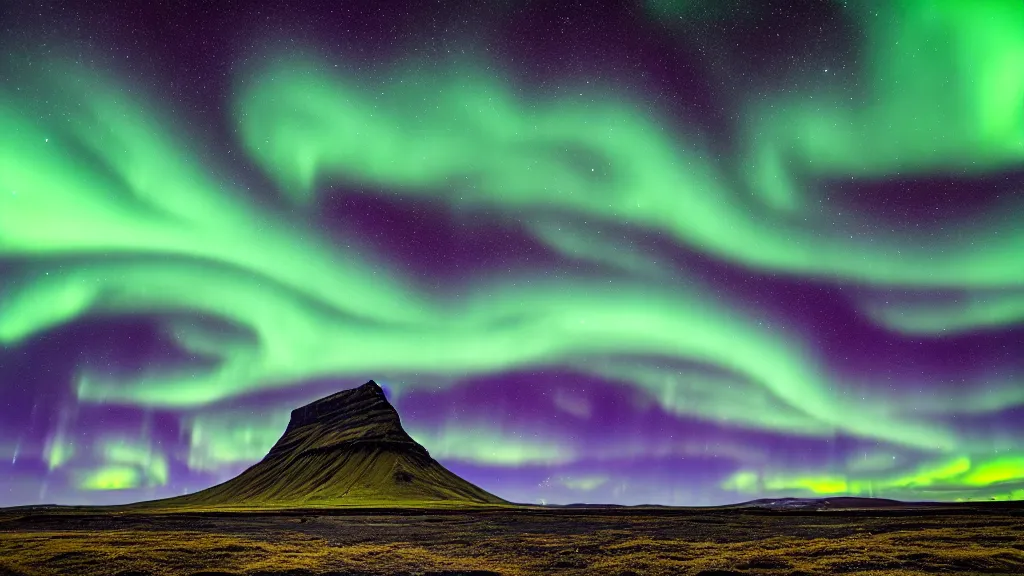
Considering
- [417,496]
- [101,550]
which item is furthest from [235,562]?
[417,496]

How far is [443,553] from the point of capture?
3828 centimetres

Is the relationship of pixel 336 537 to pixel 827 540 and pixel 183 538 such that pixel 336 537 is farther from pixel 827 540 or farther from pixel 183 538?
pixel 827 540

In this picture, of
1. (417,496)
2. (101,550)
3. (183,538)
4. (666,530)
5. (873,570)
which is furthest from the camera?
(417,496)

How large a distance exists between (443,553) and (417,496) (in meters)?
155

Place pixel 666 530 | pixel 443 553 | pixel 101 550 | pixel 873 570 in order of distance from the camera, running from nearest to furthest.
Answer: pixel 873 570 < pixel 101 550 < pixel 443 553 < pixel 666 530

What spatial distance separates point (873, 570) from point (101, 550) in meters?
49.3

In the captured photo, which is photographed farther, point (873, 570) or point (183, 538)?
point (183, 538)

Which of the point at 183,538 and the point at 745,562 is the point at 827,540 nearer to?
the point at 745,562

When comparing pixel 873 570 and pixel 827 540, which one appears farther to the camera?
pixel 827 540

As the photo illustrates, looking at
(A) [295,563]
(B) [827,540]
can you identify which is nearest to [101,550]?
(A) [295,563]

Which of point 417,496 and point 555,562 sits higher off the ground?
point 555,562

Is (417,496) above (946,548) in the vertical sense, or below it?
below

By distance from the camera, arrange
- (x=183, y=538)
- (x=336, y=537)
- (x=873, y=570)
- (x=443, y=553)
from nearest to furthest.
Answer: (x=873, y=570)
(x=443, y=553)
(x=183, y=538)
(x=336, y=537)

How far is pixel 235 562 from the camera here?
3234 centimetres
